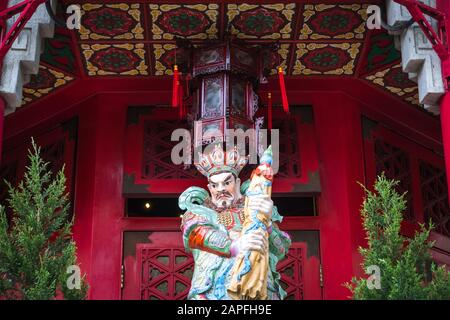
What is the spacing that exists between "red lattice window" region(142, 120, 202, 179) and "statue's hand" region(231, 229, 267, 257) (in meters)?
2.06

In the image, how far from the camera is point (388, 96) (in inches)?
366

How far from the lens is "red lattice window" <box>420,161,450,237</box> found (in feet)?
30.7

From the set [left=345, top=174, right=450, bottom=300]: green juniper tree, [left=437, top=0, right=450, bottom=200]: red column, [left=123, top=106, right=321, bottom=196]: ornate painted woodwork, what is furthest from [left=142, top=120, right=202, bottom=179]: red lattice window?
[left=437, top=0, right=450, bottom=200]: red column

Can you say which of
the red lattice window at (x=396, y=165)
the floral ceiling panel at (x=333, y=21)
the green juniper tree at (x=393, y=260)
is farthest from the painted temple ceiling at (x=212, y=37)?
the green juniper tree at (x=393, y=260)

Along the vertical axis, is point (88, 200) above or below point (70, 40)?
below

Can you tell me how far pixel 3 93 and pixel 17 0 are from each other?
93cm

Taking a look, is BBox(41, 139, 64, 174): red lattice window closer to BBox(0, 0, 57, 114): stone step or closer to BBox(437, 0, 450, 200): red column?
Answer: BBox(0, 0, 57, 114): stone step

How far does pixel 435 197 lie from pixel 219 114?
121 inches

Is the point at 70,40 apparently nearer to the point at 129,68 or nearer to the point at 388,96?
the point at 129,68
